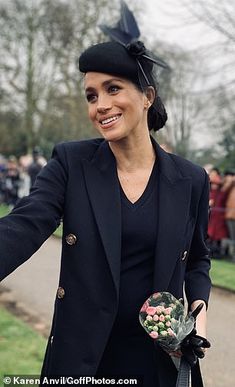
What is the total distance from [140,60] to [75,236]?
0.67m

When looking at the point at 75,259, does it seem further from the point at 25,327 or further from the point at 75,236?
the point at 25,327

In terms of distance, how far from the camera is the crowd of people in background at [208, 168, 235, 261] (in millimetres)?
10180

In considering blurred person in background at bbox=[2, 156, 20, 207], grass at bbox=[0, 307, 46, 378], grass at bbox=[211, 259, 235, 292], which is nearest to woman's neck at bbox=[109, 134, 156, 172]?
grass at bbox=[0, 307, 46, 378]

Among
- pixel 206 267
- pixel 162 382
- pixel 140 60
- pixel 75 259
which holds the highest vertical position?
pixel 140 60

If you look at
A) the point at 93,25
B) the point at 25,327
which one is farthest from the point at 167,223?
the point at 93,25

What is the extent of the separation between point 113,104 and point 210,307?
510 centimetres

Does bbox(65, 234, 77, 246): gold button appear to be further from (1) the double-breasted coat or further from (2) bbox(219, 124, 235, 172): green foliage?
(2) bbox(219, 124, 235, 172): green foliage

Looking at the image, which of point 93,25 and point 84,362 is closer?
point 84,362

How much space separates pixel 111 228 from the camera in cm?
187

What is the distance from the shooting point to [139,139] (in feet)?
6.73

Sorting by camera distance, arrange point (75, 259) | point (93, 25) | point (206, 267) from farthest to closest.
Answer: point (93, 25), point (206, 267), point (75, 259)

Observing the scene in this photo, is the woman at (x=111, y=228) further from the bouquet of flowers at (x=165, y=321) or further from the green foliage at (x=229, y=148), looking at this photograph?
the green foliage at (x=229, y=148)

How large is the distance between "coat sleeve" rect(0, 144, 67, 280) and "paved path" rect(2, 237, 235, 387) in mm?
3122

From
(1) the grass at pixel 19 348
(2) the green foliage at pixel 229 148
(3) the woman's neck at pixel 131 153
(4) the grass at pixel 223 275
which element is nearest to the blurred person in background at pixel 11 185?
(2) the green foliage at pixel 229 148
